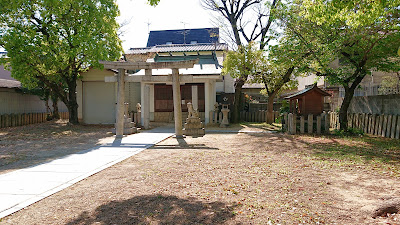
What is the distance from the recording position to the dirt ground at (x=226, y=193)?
3.94 metres

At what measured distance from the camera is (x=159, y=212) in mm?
4113

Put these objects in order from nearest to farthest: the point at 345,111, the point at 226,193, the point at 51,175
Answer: the point at 226,193 < the point at 51,175 < the point at 345,111

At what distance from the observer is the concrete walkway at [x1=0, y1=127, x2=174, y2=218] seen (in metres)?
4.74

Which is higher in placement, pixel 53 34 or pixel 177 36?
pixel 177 36

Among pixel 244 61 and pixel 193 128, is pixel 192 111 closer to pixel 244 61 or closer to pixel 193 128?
pixel 193 128

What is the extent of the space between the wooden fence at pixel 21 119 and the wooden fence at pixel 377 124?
18.6 m

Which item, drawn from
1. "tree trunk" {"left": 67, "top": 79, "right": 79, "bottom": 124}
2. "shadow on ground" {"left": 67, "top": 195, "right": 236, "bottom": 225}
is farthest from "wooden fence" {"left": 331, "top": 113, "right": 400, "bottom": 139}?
"tree trunk" {"left": 67, "top": 79, "right": 79, "bottom": 124}

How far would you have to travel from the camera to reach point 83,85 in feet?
64.1

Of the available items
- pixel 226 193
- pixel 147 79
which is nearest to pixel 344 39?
pixel 147 79

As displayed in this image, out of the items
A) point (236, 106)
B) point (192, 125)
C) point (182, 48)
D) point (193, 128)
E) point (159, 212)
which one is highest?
point (182, 48)

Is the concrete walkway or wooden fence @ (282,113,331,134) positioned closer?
the concrete walkway

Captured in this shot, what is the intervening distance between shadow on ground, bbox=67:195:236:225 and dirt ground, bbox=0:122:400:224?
0.5 inches

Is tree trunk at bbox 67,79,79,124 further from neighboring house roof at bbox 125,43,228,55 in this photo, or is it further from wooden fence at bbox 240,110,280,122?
neighboring house roof at bbox 125,43,228,55

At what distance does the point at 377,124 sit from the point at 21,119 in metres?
20.0
